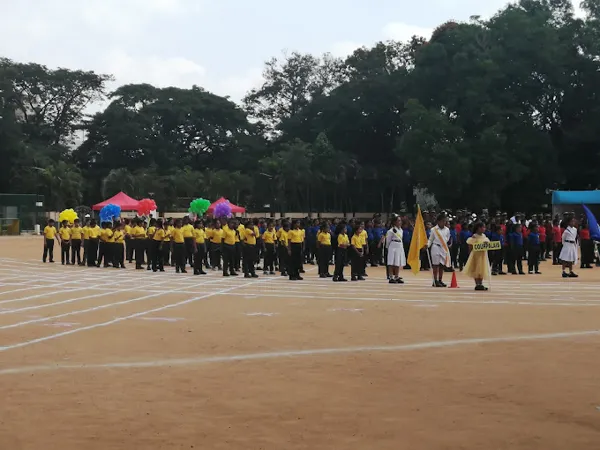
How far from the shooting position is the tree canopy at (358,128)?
48469mm

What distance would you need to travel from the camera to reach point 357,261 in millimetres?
21828

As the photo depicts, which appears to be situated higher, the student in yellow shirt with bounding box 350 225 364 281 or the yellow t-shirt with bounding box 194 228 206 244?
the yellow t-shirt with bounding box 194 228 206 244

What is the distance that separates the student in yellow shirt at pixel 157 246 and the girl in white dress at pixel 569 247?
11.9 metres

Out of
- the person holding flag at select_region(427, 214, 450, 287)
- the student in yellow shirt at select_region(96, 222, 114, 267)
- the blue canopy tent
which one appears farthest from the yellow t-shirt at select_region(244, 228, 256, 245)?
the blue canopy tent

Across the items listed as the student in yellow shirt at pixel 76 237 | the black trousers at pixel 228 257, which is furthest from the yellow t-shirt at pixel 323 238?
the student in yellow shirt at pixel 76 237

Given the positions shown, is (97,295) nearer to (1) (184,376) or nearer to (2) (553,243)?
(1) (184,376)

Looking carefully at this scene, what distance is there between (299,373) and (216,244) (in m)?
17.4

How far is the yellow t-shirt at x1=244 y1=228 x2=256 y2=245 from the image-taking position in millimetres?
22109

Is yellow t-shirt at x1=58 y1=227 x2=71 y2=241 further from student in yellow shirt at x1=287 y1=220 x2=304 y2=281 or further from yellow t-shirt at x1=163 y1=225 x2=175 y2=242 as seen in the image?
student in yellow shirt at x1=287 y1=220 x2=304 y2=281

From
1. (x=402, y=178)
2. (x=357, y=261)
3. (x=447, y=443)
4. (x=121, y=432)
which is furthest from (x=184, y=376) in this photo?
(x=402, y=178)

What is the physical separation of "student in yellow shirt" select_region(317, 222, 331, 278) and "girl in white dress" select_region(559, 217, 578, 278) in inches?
249

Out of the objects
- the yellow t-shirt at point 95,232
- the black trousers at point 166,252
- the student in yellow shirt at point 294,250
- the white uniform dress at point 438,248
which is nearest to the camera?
the white uniform dress at point 438,248

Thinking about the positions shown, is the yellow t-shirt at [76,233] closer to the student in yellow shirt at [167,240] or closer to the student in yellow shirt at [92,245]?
the student in yellow shirt at [92,245]

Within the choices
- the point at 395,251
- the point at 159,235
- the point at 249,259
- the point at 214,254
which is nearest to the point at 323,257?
the point at 249,259
